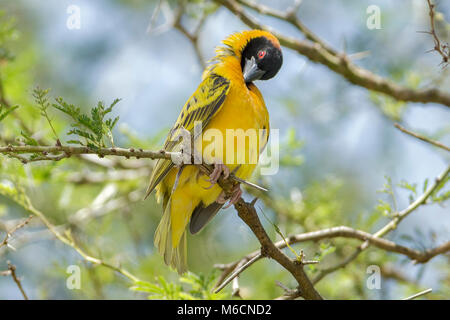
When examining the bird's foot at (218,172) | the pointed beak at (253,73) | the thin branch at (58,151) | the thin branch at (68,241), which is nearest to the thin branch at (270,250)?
the bird's foot at (218,172)

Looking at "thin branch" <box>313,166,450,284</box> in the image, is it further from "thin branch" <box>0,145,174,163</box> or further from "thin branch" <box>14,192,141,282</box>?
"thin branch" <box>0,145,174,163</box>

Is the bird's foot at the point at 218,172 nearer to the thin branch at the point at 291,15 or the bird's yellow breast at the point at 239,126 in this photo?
the bird's yellow breast at the point at 239,126

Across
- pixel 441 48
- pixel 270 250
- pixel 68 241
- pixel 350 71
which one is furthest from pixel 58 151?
pixel 350 71

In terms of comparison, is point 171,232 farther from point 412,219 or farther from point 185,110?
point 412,219

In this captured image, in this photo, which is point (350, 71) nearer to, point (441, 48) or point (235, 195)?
point (441, 48)

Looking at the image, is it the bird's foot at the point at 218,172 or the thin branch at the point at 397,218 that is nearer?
the bird's foot at the point at 218,172

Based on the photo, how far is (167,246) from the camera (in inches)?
167

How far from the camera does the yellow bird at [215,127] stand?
3930mm

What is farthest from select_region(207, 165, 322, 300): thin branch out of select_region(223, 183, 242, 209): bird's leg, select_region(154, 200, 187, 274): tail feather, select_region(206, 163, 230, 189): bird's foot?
select_region(154, 200, 187, 274): tail feather

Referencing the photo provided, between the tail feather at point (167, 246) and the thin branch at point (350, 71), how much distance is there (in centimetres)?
181

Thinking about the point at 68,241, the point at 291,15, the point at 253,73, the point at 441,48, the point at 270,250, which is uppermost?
the point at 291,15

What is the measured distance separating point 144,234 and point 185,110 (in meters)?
3.51

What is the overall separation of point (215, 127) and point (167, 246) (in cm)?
107
